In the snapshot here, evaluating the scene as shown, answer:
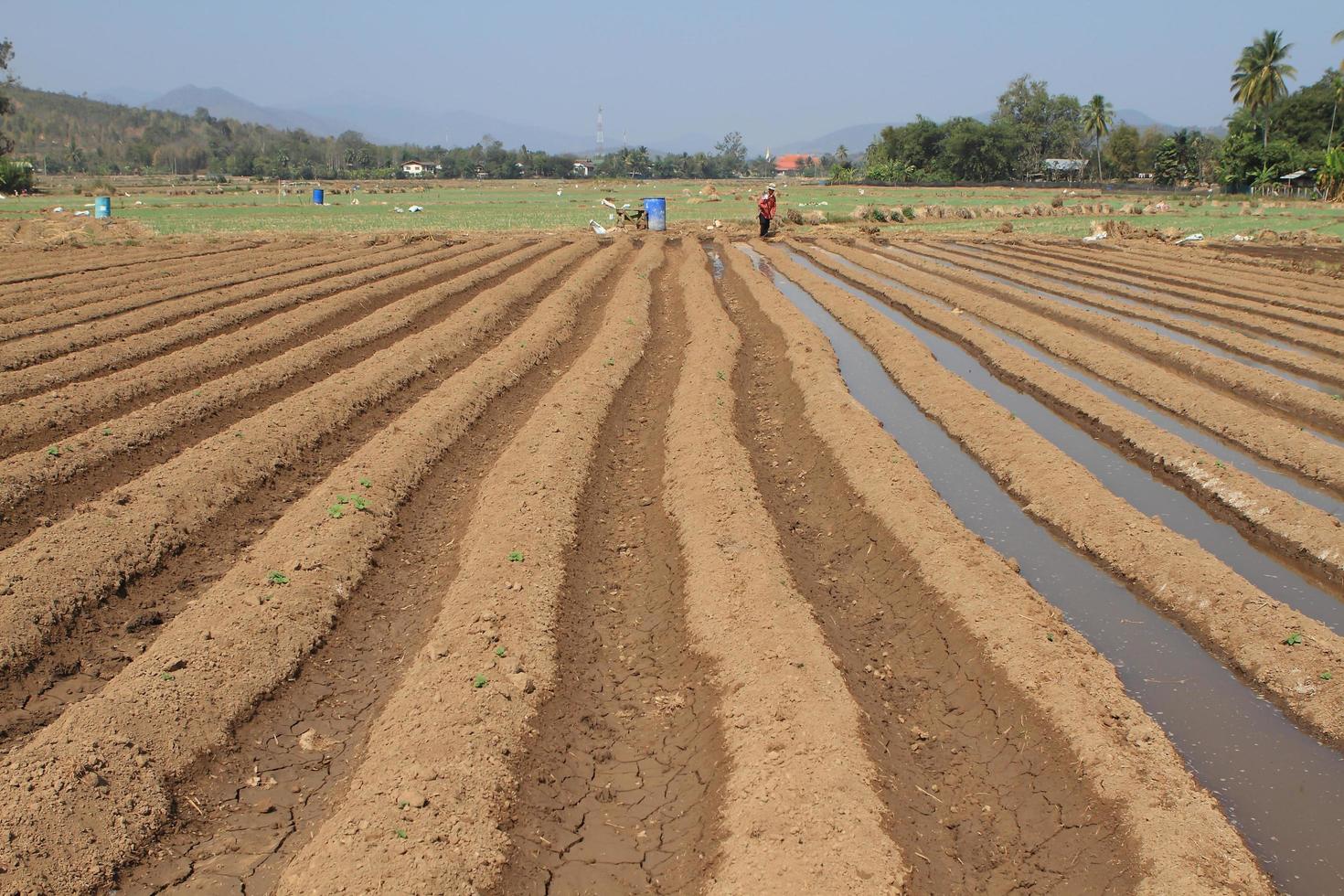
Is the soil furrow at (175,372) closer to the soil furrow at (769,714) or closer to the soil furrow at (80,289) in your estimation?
the soil furrow at (80,289)

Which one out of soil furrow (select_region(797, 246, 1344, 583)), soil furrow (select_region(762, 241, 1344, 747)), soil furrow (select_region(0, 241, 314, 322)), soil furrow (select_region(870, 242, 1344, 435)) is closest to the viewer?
soil furrow (select_region(762, 241, 1344, 747))

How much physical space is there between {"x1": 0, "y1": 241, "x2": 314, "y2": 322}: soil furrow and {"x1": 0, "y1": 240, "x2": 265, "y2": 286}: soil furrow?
1360mm

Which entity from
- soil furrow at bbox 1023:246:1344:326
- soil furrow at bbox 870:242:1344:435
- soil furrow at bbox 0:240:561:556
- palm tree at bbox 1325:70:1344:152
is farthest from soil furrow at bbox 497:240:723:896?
palm tree at bbox 1325:70:1344:152

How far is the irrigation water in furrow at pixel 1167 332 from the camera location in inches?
607

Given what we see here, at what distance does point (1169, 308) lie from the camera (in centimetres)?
2209

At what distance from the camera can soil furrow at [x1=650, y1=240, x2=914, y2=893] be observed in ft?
15.9

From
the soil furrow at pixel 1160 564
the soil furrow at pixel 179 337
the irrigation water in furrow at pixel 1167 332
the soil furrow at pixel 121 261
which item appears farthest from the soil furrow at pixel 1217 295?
the soil furrow at pixel 121 261

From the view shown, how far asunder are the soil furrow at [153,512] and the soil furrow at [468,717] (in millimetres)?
2758

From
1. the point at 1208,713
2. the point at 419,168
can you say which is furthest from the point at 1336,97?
the point at 419,168

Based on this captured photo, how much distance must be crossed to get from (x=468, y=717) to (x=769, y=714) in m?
1.94

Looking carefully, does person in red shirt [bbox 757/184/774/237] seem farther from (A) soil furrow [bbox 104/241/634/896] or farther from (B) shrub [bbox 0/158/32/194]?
(B) shrub [bbox 0/158/32/194]

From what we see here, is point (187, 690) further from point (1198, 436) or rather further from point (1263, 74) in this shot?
point (1263, 74)

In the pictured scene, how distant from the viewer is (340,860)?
15.8 ft

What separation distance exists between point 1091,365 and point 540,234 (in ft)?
81.7
